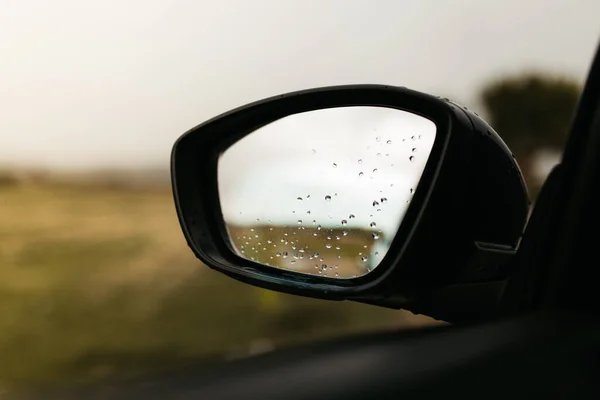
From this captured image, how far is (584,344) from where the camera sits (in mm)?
1125

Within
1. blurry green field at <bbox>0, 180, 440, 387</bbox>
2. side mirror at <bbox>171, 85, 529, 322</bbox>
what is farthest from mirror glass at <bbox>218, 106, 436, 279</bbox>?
blurry green field at <bbox>0, 180, 440, 387</bbox>

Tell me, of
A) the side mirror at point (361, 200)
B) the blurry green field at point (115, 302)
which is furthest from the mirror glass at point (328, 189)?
the blurry green field at point (115, 302)

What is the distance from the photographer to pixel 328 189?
35.4 inches

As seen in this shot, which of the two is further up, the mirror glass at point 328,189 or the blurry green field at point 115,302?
the mirror glass at point 328,189

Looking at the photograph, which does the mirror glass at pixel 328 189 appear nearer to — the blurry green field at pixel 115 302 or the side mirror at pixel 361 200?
the side mirror at pixel 361 200

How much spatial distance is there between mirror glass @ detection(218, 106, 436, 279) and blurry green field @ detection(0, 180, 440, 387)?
1.04ft

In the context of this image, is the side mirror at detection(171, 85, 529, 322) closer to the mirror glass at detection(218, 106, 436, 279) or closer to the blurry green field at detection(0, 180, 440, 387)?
the mirror glass at detection(218, 106, 436, 279)

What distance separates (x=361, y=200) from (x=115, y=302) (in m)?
0.69

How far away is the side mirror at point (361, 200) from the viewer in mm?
715

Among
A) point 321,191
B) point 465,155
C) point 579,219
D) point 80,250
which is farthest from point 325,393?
point 80,250

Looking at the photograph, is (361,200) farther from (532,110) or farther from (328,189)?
(532,110)

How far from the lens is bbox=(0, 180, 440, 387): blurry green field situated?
124 cm

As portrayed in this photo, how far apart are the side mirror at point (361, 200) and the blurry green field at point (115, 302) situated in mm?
303

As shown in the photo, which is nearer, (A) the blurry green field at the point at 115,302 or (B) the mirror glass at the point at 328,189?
(B) the mirror glass at the point at 328,189
